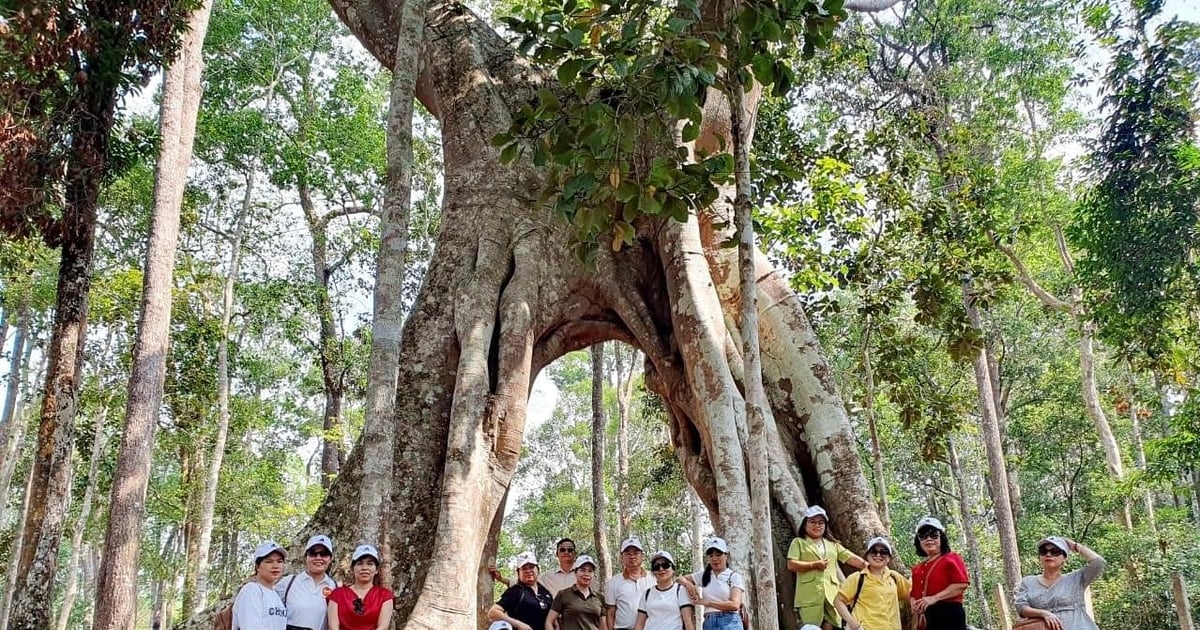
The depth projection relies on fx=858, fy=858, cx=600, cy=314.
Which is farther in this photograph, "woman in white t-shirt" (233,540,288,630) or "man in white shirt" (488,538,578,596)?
"man in white shirt" (488,538,578,596)

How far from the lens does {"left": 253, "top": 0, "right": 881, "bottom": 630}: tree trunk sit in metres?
5.91

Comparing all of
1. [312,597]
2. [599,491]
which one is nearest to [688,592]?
[312,597]

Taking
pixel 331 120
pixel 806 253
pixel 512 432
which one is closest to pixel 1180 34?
pixel 806 253

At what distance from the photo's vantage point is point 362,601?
4.29 meters

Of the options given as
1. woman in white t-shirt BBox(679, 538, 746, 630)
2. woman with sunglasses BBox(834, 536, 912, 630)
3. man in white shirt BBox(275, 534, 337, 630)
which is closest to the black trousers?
woman with sunglasses BBox(834, 536, 912, 630)

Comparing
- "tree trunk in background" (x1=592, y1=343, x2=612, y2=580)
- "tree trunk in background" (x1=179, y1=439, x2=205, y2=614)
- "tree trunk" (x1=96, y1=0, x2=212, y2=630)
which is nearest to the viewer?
"tree trunk" (x1=96, y1=0, x2=212, y2=630)

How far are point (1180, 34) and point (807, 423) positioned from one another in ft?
26.8

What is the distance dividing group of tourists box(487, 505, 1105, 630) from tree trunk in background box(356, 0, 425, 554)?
→ 1014 millimetres

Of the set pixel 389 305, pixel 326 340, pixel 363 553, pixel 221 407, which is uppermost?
pixel 326 340

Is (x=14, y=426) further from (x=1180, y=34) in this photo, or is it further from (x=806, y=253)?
(x=1180, y=34)

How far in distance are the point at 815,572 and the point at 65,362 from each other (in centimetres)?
632

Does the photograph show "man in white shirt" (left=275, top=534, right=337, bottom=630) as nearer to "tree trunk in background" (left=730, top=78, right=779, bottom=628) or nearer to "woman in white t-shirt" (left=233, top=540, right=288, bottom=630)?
"woman in white t-shirt" (left=233, top=540, right=288, bottom=630)

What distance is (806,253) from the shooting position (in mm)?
10250

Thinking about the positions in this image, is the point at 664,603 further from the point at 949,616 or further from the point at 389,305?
the point at 389,305
